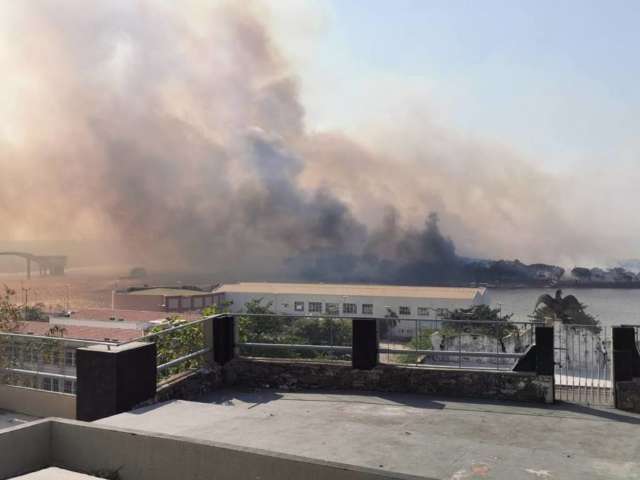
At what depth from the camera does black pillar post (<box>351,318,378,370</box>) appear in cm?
1031

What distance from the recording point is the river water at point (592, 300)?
153 meters

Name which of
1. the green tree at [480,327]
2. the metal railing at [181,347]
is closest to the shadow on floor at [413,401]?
the metal railing at [181,347]

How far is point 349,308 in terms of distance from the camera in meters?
112

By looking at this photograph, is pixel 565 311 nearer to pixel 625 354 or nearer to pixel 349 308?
pixel 349 308

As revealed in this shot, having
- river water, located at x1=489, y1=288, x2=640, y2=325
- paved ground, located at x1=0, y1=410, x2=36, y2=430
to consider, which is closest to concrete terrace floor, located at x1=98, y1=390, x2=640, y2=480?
paved ground, located at x1=0, y1=410, x2=36, y2=430

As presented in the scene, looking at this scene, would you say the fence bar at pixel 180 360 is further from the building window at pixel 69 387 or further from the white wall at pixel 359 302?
the white wall at pixel 359 302

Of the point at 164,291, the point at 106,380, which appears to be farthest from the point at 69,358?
the point at 164,291

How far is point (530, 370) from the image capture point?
9.65 meters

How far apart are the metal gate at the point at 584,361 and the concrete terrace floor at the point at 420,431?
966 mm

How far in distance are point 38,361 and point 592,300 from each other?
7533 inches

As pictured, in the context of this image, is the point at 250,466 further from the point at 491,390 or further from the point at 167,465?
the point at 491,390

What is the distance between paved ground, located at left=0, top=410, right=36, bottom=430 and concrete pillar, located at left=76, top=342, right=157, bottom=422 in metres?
1.55

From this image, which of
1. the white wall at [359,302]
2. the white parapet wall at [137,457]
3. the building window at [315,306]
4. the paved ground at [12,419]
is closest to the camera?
the white parapet wall at [137,457]

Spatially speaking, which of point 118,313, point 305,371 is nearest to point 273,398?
point 305,371
